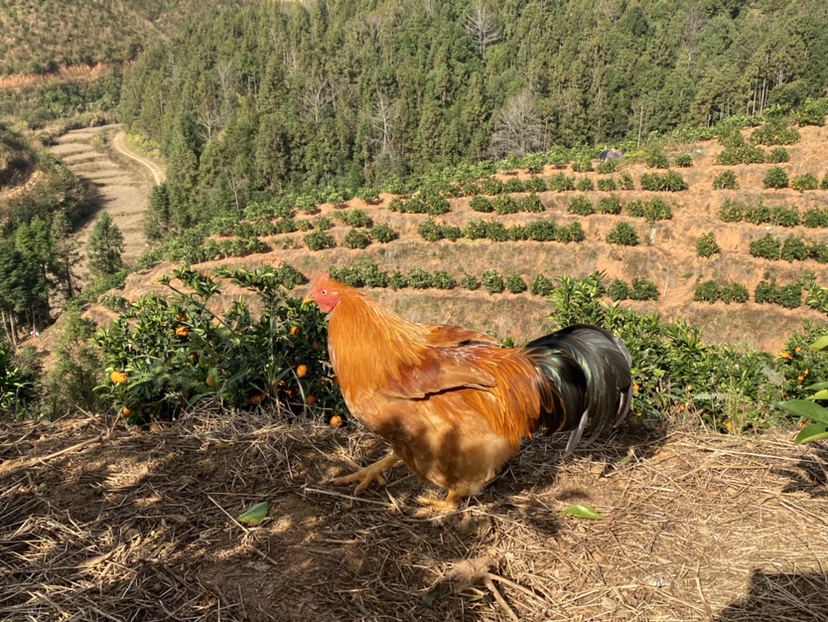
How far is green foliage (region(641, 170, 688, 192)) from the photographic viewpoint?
24.0 metres

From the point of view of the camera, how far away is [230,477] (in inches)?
124

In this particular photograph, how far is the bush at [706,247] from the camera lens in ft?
68.1

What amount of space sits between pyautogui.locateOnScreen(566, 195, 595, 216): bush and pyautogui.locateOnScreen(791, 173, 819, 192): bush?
7828 millimetres

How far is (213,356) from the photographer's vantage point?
421 centimetres

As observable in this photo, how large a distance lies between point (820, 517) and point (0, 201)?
63.9m

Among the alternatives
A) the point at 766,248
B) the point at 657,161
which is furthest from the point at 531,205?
the point at 766,248

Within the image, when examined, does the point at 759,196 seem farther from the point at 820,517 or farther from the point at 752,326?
the point at 820,517

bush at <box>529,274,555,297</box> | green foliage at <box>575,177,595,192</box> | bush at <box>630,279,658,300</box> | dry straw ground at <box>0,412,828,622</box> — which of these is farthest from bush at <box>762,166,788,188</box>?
dry straw ground at <box>0,412,828,622</box>

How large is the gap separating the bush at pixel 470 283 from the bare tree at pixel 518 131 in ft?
77.0

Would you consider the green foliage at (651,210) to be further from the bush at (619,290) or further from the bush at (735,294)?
the bush at (735,294)

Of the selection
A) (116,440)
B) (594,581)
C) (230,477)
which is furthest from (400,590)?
(116,440)

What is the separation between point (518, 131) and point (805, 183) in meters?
26.3

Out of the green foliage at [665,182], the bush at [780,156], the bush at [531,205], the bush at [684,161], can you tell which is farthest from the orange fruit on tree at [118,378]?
the bush at [684,161]

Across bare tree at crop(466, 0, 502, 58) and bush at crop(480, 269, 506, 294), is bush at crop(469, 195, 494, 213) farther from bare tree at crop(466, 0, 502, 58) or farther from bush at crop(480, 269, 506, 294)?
bare tree at crop(466, 0, 502, 58)
